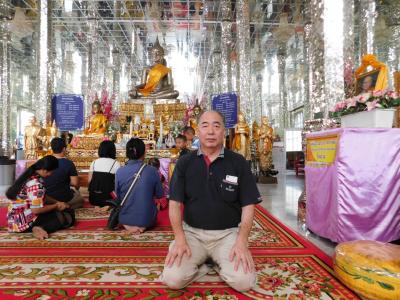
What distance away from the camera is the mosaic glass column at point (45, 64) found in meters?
8.32

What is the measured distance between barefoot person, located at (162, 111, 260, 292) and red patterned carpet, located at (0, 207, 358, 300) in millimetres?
114

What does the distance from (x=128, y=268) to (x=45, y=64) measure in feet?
25.6

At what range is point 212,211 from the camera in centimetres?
197

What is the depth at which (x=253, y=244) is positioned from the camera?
9.21 feet

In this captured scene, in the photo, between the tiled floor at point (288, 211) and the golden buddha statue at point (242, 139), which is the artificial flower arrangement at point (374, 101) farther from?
the golden buddha statue at point (242, 139)

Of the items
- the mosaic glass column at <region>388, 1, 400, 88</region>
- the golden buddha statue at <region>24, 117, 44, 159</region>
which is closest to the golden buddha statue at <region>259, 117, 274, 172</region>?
the mosaic glass column at <region>388, 1, 400, 88</region>

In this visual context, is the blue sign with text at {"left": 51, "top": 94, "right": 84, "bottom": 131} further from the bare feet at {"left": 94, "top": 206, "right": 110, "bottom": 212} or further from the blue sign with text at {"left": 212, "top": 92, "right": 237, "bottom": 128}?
the bare feet at {"left": 94, "top": 206, "right": 110, "bottom": 212}

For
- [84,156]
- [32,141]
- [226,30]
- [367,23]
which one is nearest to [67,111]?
[32,141]

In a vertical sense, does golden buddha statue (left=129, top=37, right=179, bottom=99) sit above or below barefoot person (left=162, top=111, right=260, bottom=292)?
above

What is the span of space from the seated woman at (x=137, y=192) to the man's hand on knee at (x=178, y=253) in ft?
4.64

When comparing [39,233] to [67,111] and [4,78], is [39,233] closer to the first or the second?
[67,111]

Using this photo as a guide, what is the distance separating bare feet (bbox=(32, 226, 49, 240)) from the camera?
117 inches

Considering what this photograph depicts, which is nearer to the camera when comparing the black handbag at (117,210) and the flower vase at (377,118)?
the flower vase at (377,118)

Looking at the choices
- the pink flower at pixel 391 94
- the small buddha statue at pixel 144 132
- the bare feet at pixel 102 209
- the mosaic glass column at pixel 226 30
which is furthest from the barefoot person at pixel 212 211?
the mosaic glass column at pixel 226 30
